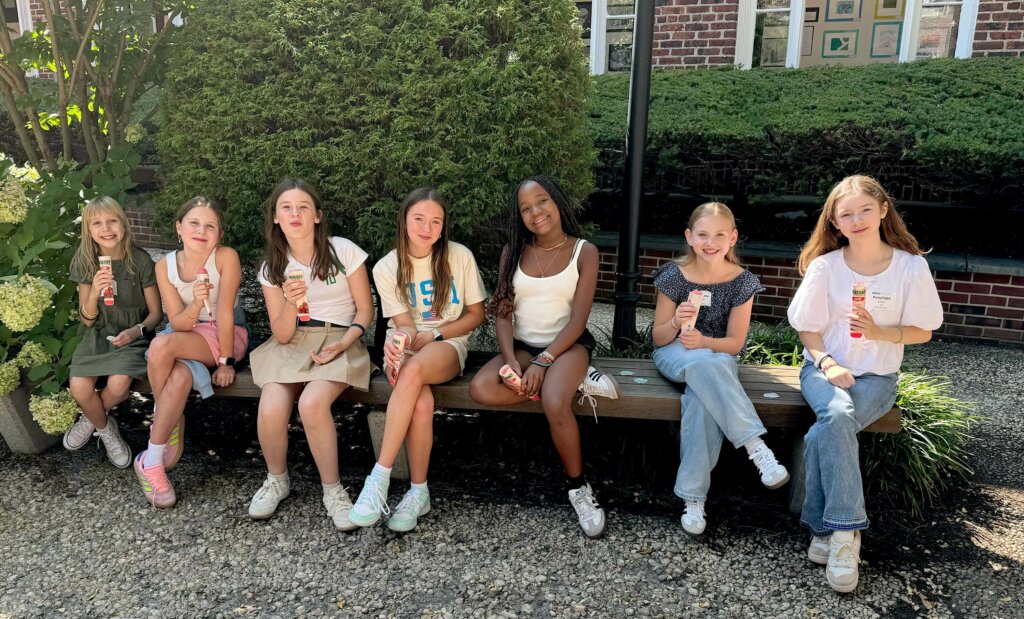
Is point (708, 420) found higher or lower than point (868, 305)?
lower

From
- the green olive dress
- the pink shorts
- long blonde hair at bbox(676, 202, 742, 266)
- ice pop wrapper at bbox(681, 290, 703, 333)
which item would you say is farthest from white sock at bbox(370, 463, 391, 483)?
long blonde hair at bbox(676, 202, 742, 266)

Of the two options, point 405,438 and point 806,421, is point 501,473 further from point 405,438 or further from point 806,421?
point 806,421

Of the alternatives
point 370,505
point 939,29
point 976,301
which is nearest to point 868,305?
point 370,505

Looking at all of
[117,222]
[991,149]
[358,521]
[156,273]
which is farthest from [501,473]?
[991,149]

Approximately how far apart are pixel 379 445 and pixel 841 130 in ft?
13.1

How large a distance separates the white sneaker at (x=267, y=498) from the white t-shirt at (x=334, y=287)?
2.38 ft

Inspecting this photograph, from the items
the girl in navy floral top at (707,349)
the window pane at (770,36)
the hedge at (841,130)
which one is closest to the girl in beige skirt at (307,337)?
the girl in navy floral top at (707,349)

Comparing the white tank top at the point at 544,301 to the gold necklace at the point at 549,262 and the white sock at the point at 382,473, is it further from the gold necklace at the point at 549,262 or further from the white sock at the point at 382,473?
the white sock at the point at 382,473

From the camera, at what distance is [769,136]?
215 inches

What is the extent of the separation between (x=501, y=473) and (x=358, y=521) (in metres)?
0.75

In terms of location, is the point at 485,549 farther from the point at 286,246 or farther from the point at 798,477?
the point at 286,246

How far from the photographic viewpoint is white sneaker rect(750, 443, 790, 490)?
2.66 meters

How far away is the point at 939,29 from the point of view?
7.46 meters

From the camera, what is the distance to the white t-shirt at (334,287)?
129 inches
